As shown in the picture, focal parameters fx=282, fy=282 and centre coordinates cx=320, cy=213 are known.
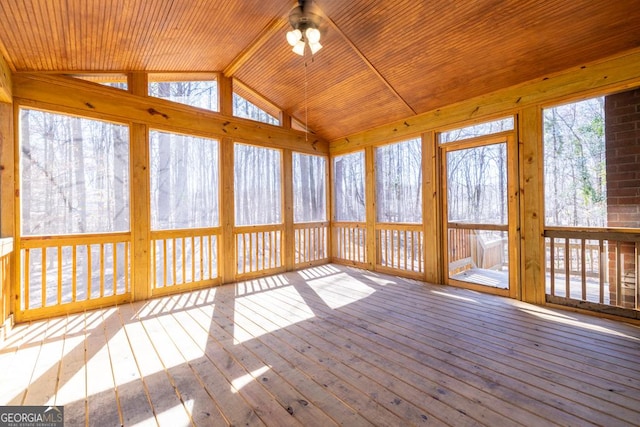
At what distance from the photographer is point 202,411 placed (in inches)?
62.9

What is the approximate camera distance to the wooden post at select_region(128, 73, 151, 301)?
3.59 metres

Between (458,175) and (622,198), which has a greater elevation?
(458,175)

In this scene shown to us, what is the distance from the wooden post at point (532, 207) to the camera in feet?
10.7

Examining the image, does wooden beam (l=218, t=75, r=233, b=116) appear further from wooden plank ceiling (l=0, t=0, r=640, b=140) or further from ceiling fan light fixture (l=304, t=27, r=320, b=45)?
ceiling fan light fixture (l=304, t=27, r=320, b=45)

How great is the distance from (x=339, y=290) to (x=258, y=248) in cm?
165

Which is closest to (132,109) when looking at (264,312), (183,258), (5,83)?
(5,83)

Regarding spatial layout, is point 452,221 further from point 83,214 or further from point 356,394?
point 83,214

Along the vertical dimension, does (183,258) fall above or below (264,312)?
above

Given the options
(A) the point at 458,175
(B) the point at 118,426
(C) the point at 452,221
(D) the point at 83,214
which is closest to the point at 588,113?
(A) the point at 458,175

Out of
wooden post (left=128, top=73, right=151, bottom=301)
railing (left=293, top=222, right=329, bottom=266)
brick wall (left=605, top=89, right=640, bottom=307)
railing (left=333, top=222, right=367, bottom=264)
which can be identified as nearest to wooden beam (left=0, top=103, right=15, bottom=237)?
wooden post (left=128, top=73, right=151, bottom=301)

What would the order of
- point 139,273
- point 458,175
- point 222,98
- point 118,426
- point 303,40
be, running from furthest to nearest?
point 222,98 < point 458,175 < point 139,273 < point 303,40 < point 118,426

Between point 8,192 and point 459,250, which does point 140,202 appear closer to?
point 8,192

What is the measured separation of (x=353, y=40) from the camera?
3326 millimetres

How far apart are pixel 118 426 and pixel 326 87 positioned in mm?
4314
